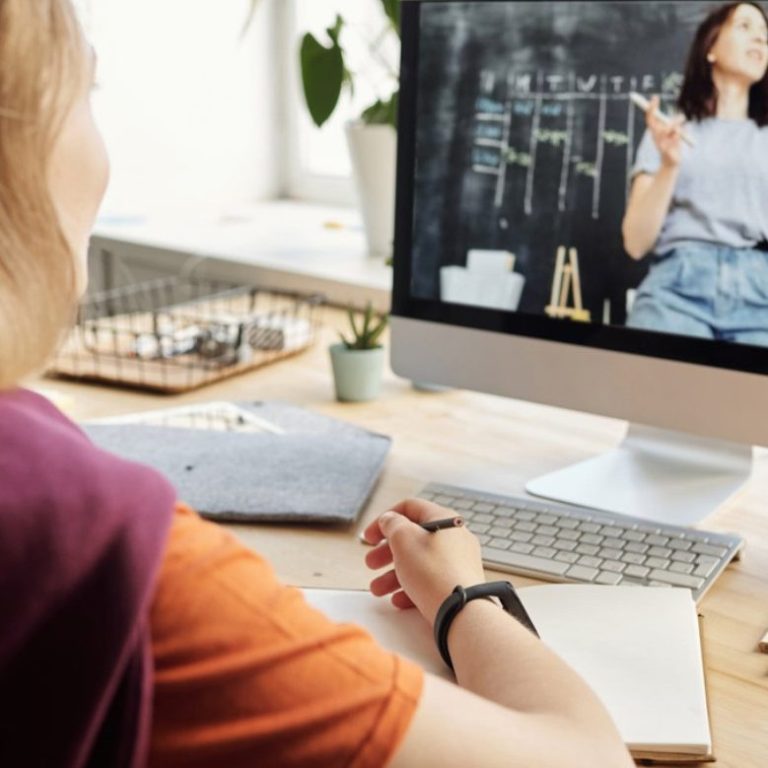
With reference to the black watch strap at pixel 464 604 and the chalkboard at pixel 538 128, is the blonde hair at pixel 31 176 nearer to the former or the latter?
the black watch strap at pixel 464 604

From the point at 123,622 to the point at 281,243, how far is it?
6.09 feet

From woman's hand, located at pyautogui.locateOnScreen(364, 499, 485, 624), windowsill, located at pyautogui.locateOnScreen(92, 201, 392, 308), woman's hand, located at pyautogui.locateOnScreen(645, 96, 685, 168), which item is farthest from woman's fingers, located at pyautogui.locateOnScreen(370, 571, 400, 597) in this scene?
windowsill, located at pyautogui.locateOnScreen(92, 201, 392, 308)

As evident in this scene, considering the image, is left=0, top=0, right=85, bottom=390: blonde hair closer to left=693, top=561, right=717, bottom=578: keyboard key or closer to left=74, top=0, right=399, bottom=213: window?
left=693, top=561, right=717, bottom=578: keyboard key

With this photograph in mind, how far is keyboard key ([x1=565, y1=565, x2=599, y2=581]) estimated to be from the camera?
3.25ft

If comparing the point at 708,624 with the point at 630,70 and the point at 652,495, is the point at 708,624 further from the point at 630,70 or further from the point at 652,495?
the point at 630,70

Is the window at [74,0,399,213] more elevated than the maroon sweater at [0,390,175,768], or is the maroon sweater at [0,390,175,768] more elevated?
the window at [74,0,399,213]

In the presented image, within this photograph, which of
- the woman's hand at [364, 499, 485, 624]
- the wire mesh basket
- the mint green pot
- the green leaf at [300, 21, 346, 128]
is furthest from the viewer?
the green leaf at [300, 21, 346, 128]

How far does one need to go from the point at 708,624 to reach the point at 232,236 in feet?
5.51

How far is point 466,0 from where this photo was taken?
122cm

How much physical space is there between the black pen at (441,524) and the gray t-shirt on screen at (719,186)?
0.35 metres

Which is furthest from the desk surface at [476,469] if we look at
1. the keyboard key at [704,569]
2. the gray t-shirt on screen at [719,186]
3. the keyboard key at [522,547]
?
the gray t-shirt on screen at [719,186]

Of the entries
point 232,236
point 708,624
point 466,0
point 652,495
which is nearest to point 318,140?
point 232,236

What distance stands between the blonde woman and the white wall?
2.03 meters

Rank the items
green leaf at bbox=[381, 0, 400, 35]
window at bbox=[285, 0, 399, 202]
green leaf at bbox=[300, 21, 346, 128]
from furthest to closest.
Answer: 1. window at bbox=[285, 0, 399, 202]
2. green leaf at bbox=[300, 21, 346, 128]
3. green leaf at bbox=[381, 0, 400, 35]
